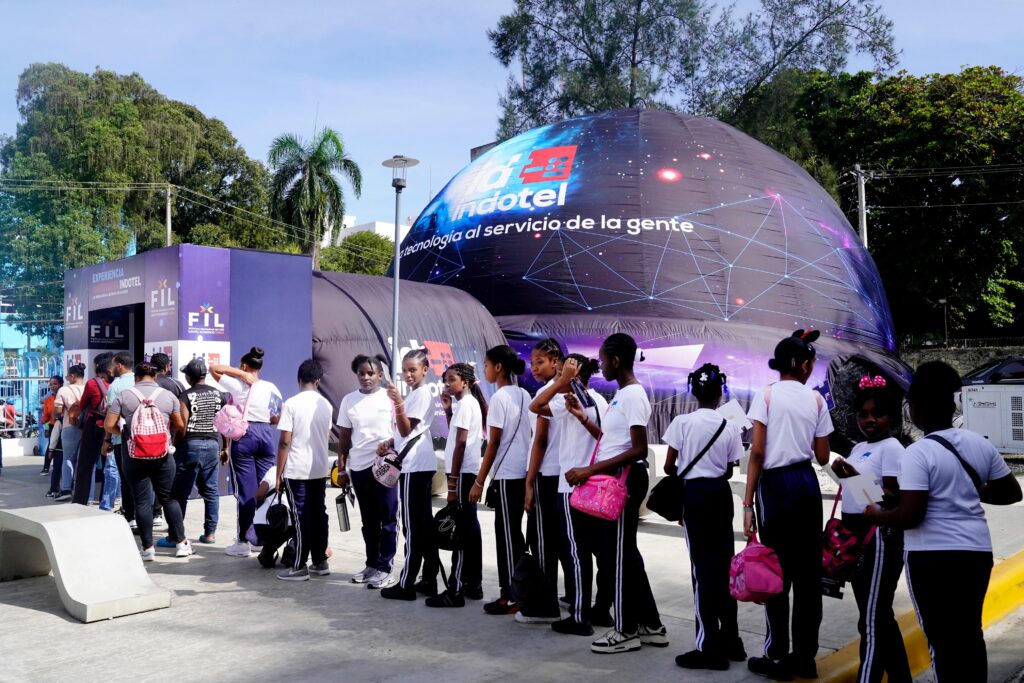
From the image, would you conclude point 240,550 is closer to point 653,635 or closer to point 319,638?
point 319,638

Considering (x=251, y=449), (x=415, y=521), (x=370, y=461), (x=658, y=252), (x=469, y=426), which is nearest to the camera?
(x=469, y=426)

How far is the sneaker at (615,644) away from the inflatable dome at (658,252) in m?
11.1

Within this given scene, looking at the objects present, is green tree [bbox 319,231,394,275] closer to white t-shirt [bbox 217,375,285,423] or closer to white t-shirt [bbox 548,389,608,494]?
white t-shirt [bbox 217,375,285,423]

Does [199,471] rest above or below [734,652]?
above

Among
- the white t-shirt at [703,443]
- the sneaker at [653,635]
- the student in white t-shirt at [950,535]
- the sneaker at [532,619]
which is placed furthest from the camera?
the sneaker at [532,619]

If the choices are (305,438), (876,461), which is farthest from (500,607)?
(876,461)

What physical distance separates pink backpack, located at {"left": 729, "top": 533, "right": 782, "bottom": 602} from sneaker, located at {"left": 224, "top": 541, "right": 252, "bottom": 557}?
175 inches

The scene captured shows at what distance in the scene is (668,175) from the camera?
17625mm

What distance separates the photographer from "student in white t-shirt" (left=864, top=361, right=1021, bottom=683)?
336 centimetres

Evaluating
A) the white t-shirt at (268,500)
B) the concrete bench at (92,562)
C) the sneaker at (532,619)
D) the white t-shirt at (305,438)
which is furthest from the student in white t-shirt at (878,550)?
the concrete bench at (92,562)

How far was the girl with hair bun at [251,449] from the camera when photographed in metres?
7.05

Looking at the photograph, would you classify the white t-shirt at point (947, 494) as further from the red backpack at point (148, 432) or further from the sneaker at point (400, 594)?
the red backpack at point (148, 432)

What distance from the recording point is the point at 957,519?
3365mm

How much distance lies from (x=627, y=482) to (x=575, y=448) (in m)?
0.41
